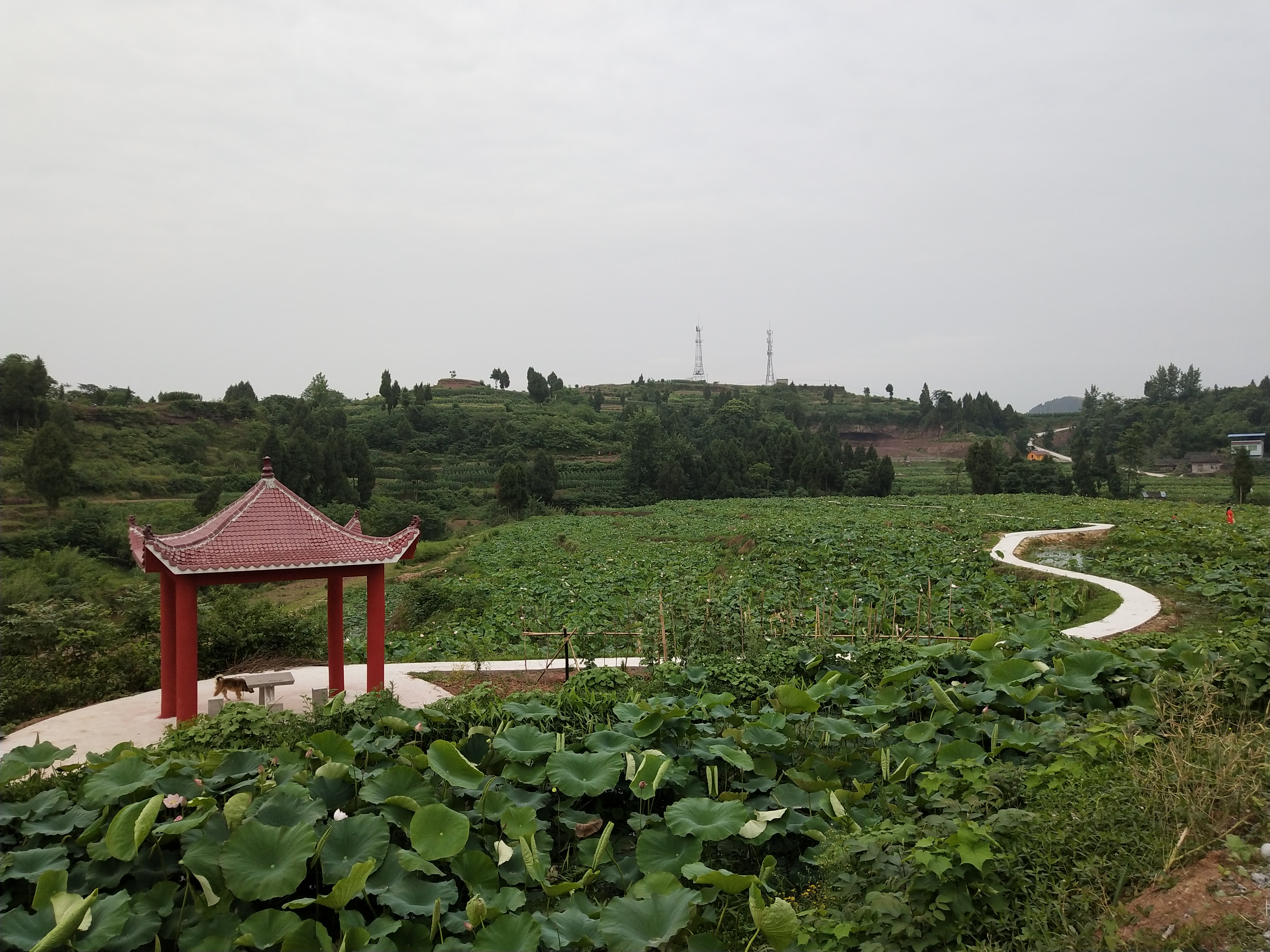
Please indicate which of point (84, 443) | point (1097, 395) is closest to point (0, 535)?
point (84, 443)

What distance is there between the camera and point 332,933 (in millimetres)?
3824

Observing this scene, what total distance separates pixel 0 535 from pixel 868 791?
30756mm

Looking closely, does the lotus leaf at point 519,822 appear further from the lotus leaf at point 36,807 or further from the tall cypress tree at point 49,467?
the tall cypress tree at point 49,467

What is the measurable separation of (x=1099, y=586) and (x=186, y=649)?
1325cm

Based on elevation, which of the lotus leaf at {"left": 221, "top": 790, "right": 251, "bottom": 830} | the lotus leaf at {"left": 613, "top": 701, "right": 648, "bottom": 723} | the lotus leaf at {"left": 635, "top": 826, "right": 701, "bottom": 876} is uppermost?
the lotus leaf at {"left": 221, "top": 790, "right": 251, "bottom": 830}

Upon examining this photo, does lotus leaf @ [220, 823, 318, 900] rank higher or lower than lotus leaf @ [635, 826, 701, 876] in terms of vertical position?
higher

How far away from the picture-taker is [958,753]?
5160 millimetres

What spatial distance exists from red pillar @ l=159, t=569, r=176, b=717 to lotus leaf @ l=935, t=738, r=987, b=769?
746 centimetres

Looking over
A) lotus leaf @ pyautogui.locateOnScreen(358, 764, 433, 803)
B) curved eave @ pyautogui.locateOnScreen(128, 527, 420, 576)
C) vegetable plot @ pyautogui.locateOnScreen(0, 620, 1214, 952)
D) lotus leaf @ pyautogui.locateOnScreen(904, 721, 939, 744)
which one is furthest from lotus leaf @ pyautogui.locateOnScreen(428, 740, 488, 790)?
curved eave @ pyautogui.locateOnScreen(128, 527, 420, 576)

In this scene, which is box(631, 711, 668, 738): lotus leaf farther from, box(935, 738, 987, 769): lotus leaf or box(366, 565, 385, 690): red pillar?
box(366, 565, 385, 690): red pillar

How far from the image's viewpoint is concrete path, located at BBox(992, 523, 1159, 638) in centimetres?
1002

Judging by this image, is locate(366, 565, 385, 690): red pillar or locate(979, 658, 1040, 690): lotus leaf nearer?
locate(979, 658, 1040, 690): lotus leaf

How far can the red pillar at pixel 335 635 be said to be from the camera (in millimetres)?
8883

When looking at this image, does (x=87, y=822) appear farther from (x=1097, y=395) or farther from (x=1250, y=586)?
(x=1097, y=395)
